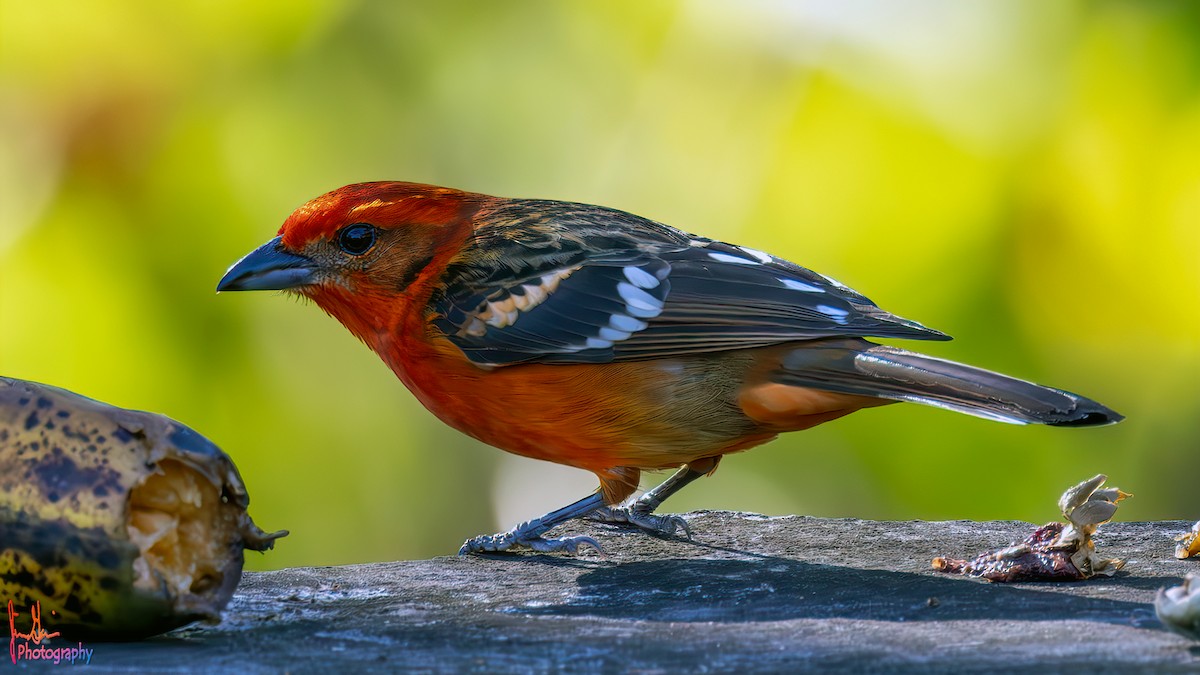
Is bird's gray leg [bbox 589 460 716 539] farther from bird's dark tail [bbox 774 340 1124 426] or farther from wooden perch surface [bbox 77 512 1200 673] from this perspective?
bird's dark tail [bbox 774 340 1124 426]

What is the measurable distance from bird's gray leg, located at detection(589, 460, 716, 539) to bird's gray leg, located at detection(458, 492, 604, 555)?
0.15m

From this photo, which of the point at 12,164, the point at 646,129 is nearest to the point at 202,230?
the point at 12,164

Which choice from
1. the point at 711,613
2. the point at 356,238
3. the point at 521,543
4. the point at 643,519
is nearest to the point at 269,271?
the point at 356,238

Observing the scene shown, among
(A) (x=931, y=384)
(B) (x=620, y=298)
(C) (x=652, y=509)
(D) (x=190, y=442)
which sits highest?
(B) (x=620, y=298)

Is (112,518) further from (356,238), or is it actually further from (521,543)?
(356,238)

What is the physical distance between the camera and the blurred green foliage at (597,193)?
195 inches

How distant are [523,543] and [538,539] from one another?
5 cm

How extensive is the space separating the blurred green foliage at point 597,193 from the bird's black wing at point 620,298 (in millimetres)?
627

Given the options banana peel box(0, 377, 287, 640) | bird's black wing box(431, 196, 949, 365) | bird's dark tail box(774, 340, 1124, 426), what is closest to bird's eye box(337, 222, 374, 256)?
bird's black wing box(431, 196, 949, 365)

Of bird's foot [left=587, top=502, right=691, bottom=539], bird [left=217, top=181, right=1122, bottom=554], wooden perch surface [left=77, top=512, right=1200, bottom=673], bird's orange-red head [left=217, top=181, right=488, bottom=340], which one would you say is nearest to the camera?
wooden perch surface [left=77, top=512, right=1200, bottom=673]

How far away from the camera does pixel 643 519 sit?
4785mm

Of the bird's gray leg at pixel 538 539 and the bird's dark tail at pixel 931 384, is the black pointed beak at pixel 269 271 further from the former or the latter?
the bird's dark tail at pixel 931 384

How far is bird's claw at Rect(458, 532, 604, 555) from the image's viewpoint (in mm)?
4438

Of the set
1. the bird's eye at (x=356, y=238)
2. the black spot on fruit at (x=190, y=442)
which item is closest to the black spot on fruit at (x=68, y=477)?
the black spot on fruit at (x=190, y=442)
